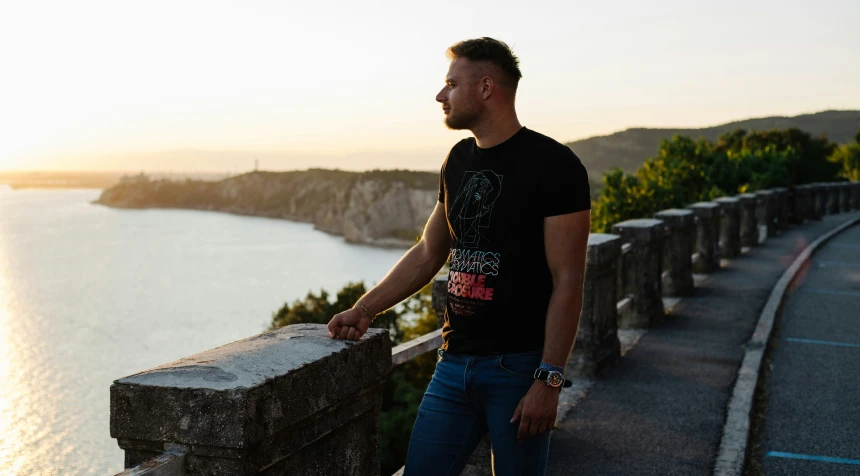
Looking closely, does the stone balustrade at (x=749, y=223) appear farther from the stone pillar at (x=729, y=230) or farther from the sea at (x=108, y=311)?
the sea at (x=108, y=311)

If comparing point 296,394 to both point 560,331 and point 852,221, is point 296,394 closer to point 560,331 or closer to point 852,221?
point 560,331

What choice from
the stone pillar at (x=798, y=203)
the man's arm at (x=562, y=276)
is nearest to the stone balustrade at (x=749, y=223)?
the stone pillar at (x=798, y=203)

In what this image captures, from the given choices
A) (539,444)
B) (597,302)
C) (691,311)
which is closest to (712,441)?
(597,302)

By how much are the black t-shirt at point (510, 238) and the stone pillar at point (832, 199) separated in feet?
99.9

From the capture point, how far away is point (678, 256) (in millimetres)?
11719

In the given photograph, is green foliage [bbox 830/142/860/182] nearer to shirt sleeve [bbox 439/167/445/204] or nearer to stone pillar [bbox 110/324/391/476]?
shirt sleeve [bbox 439/167/445/204]

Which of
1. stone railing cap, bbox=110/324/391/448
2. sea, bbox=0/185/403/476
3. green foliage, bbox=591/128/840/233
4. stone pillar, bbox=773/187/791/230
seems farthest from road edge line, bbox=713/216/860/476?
sea, bbox=0/185/403/476

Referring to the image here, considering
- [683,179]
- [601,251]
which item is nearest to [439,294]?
[601,251]

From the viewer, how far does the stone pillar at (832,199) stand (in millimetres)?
30266

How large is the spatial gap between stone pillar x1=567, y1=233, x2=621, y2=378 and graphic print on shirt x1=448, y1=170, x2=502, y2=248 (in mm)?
4326

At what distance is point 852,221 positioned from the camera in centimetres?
2588

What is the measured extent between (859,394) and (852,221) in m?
21.1

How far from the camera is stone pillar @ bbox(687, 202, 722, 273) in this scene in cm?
1412

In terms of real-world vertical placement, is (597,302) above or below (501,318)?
below
